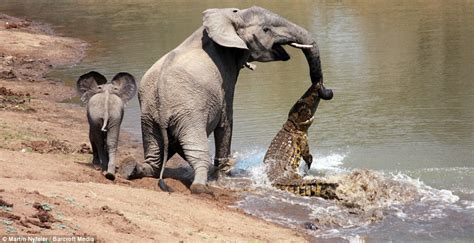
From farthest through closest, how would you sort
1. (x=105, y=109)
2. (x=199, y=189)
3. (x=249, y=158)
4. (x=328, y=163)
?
(x=249, y=158) → (x=328, y=163) → (x=105, y=109) → (x=199, y=189)

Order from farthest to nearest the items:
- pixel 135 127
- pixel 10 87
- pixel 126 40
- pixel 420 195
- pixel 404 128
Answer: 1. pixel 126 40
2. pixel 10 87
3. pixel 135 127
4. pixel 404 128
5. pixel 420 195

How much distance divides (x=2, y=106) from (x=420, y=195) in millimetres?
8687

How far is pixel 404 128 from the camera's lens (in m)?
15.0

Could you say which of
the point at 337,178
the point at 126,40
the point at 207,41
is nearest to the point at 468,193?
the point at 337,178

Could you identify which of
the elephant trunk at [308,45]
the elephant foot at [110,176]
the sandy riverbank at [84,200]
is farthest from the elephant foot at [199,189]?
the elephant trunk at [308,45]

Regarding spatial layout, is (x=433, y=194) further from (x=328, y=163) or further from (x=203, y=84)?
(x=203, y=84)

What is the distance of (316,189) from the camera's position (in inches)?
428

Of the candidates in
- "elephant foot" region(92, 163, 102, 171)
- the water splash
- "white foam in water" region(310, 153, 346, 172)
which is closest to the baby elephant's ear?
"elephant foot" region(92, 163, 102, 171)

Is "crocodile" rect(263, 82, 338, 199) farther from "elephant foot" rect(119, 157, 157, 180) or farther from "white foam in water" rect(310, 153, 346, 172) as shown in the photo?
"elephant foot" rect(119, 157, 157, 180)

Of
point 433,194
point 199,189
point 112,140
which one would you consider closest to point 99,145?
point 112,140

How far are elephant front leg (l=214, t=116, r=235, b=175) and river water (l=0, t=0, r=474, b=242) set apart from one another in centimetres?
38

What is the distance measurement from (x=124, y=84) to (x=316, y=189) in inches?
108

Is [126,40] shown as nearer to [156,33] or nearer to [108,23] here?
[156,33]

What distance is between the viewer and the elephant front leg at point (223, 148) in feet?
38.4
